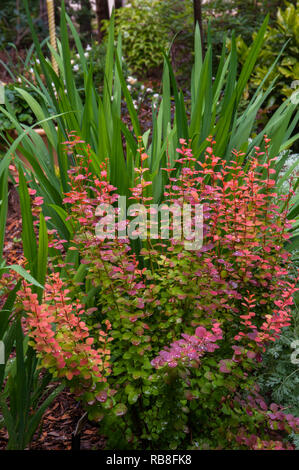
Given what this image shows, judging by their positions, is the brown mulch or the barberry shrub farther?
the brown mulch

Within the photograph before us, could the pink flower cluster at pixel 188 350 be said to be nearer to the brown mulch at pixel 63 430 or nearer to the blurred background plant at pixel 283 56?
the brown mulch at pixel 63 430

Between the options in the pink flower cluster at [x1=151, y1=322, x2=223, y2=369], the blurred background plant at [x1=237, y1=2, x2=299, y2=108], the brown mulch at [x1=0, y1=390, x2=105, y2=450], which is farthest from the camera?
the blurred background plant at [x1=237, y1=2, x2=299, y2=108]

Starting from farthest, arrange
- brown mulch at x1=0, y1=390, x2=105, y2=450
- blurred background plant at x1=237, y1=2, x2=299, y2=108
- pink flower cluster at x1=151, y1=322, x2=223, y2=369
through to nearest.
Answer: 1. blurred background plant at x1=237, y1=2, x2=299, y2=108
2. brown mulch at x1=0, y1=390, x2=105, y2=450
3. pink flower cluster at x1=151, y1=322, x2=223, y2=369

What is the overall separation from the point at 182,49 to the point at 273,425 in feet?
19.4

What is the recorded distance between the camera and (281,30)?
17.7ft

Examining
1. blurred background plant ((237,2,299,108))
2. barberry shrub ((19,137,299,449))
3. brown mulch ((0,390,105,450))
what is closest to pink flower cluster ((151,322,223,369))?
barberry shrub ((19,137,299,449))

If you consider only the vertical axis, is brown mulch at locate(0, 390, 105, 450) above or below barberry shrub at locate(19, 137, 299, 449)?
below

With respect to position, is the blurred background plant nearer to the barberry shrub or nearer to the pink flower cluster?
the barberry shrub

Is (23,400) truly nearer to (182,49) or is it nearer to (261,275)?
(261,275)

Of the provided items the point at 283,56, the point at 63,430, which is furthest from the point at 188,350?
the point at 283,56

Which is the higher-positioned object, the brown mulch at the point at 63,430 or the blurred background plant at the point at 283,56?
the blurred background plant at the point at 283,56

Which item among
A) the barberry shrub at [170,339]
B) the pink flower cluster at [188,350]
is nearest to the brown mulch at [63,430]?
the barberry shrub at [170,339]

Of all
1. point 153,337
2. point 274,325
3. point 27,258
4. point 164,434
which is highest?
point 27,258

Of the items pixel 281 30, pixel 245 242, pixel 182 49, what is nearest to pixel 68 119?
pixel 245 242
